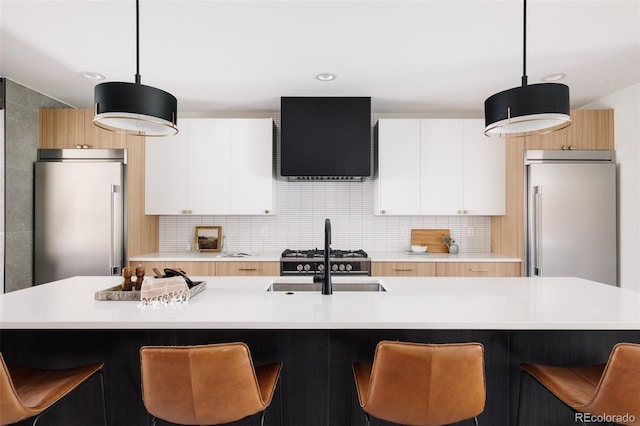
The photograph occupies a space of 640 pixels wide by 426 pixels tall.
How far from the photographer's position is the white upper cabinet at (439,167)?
3.92m

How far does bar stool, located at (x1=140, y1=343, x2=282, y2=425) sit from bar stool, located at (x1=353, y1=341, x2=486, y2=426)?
0.49m


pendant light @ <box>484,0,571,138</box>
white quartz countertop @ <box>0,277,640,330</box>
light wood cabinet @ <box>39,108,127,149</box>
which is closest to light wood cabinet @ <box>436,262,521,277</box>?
white quartz countertop @ <box>0,277,640,330</box>

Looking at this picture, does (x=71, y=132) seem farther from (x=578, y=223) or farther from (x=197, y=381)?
(x=578, y=223)

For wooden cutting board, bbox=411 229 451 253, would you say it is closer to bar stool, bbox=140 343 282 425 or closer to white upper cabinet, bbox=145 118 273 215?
white upper cabinet, bbox=145 118 273 215

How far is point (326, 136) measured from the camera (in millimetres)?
3785

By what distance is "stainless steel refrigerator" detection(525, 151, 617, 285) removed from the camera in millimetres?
3574

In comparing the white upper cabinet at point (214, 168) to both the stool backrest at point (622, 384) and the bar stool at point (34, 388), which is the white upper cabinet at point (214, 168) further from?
the stool backrest at point (622, 384)

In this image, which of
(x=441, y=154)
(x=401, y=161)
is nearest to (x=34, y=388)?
(x=401, y=161)

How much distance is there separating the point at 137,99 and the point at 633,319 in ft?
7.46

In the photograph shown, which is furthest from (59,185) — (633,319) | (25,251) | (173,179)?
(633,319)

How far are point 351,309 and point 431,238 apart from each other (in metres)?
2.92

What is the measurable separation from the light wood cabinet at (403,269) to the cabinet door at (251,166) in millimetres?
1246

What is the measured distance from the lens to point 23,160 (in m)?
3.48

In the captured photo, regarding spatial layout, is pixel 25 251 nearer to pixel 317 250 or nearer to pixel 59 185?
pixel 59 185
